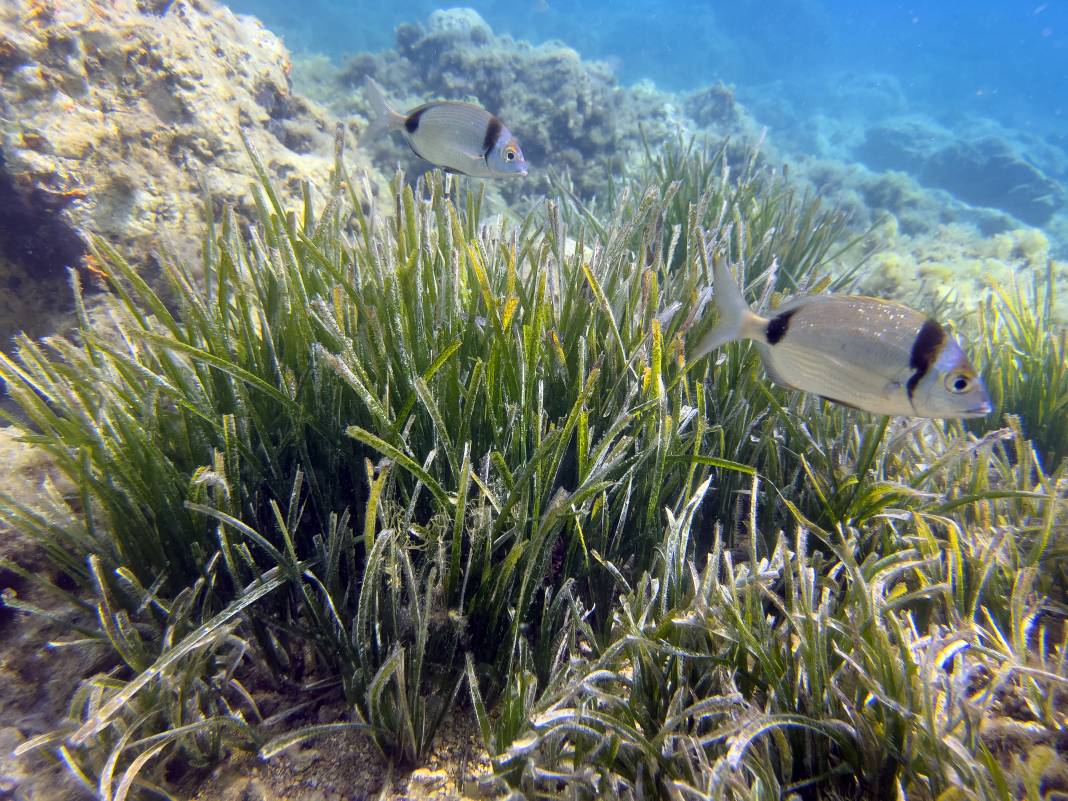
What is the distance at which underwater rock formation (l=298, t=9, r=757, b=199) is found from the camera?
10.6 meters

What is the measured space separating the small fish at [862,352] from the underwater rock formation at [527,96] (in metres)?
6.85

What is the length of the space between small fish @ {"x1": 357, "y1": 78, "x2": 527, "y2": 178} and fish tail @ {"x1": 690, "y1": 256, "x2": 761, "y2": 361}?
2.41 meters

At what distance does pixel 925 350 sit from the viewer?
1.71 m

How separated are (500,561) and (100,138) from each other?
444 cm

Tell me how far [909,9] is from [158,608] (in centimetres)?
10593

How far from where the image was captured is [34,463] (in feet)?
7.38

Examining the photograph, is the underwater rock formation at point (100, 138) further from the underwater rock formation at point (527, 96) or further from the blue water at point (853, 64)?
the blue water at point (853, 64)

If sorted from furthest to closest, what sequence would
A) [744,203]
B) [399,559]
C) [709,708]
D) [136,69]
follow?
[744,203]
[136,69]
[399,559]
[709,708]

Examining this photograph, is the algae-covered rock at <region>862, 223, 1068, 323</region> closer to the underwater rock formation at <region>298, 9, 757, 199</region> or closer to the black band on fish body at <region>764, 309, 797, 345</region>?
the underwater rock formation at <region>298, 9, 757, 199</region>

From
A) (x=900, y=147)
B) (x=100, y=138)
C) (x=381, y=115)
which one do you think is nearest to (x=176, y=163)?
(x=100, y=138)

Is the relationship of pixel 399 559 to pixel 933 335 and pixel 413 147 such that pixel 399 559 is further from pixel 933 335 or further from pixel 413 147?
pixel 413 147

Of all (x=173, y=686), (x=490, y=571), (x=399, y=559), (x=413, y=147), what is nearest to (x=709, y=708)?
(x=490, y=571)

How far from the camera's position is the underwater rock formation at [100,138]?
356 centimetres

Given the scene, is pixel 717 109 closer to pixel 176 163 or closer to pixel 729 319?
pixel 176 163
